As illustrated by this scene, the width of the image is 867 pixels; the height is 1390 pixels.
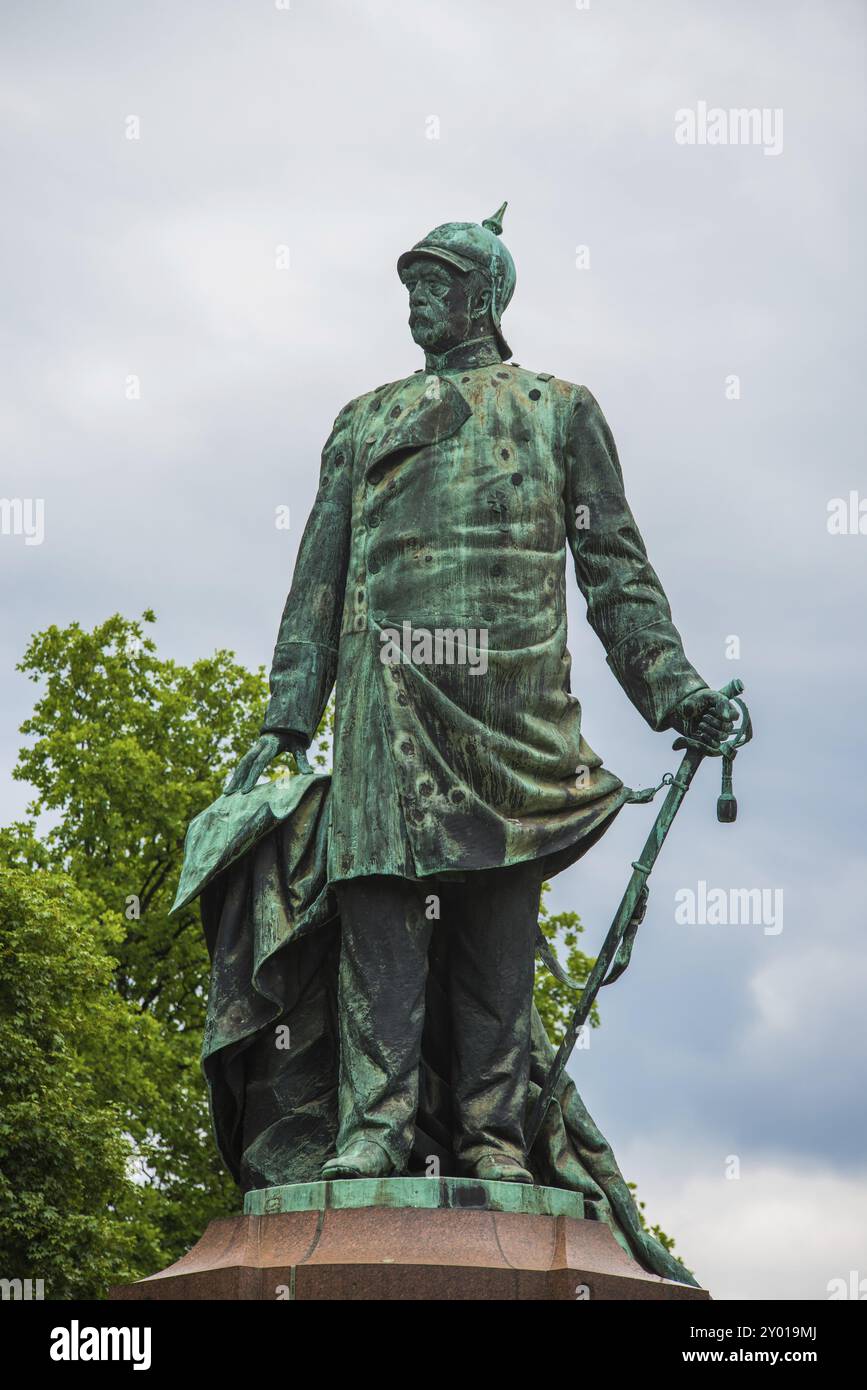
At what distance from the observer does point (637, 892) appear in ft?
29.9

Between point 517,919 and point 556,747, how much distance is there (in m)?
0.66

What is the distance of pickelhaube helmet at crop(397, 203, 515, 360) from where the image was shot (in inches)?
373


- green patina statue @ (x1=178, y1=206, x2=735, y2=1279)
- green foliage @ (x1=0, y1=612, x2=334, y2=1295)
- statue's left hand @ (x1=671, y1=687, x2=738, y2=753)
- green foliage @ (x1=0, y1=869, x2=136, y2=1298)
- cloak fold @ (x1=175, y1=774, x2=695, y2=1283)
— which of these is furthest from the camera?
green foliage @ (x1=0, y1=612, x2=334, y2=1295)

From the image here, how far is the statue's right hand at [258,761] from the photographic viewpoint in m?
9.27

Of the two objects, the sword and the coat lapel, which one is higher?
the coat lapel

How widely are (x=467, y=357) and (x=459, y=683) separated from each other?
152 centimetres

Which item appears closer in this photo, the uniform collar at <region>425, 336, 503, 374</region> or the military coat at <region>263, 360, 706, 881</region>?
the military coat at <region>263, 360, 706, 881</region>

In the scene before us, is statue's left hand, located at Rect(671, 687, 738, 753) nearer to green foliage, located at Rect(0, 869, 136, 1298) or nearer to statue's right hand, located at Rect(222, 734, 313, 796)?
statue's right hand, located at Rect(222, 734, 313, 796)

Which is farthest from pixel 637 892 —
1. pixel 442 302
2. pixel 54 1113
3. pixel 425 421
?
pixel 54 1113

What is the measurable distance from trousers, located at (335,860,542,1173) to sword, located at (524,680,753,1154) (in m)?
0.17

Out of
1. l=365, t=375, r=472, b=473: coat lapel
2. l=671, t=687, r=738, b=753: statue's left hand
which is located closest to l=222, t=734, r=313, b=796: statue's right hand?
l=365, t=375, r=472, b=473: coat lapel

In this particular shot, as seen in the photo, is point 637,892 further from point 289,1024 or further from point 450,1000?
point 289,1024
